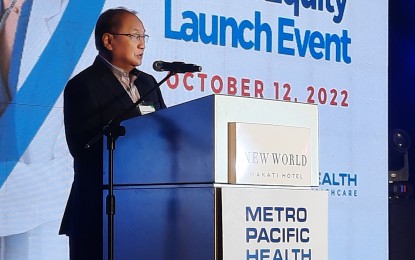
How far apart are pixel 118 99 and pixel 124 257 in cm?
100

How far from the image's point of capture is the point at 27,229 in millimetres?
3490

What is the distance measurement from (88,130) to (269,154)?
1.22 metres

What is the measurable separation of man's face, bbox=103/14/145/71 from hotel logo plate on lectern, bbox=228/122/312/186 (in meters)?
1.33

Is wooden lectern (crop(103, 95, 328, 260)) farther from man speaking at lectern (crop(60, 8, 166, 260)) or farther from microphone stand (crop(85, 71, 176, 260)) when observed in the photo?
man speaking at lectern (crop(60, 8, 166, 260))

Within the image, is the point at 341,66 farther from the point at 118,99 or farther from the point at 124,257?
the point at 124,257

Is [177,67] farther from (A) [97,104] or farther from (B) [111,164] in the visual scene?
(A) [97,104]

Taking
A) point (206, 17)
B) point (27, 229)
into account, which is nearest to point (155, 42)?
point (206, 17)

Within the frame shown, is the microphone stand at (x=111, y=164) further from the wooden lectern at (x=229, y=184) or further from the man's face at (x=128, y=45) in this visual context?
the man's face at (x=128, y=45)

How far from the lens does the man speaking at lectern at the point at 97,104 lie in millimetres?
3566

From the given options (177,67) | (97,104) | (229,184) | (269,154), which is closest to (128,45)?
(97,104)

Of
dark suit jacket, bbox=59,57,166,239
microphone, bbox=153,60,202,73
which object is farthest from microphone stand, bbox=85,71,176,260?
dark suit jacket, bbox=59,57,166,239

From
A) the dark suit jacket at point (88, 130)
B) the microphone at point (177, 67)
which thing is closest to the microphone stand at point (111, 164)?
the microphone at point (177, 67)

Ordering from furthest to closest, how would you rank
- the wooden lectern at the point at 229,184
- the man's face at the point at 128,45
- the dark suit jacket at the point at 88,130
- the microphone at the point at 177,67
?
the man's face at the point at 128,45 → the dark suit jacket at the point at 88,130 → the microphone at the point at 177,67 → the wooden lectern at the point at 229,184

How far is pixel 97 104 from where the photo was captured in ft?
12.2
